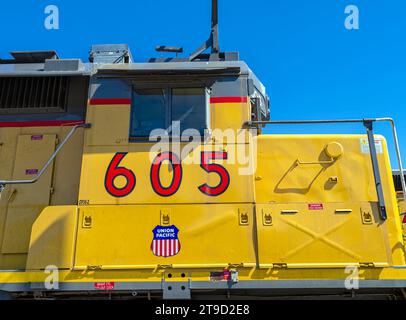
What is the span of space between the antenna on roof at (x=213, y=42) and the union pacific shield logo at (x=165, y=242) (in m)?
2.34

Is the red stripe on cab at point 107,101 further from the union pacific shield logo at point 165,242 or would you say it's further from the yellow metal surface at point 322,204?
the yellow metal surface at point 322,204

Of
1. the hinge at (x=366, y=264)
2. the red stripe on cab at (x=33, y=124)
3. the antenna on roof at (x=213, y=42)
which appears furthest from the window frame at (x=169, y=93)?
the hinge at (x=366, y=264)

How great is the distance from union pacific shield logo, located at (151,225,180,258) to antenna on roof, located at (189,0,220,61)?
2.34 metres

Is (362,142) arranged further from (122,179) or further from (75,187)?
(75,187)

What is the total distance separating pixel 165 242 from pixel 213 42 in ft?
9.21

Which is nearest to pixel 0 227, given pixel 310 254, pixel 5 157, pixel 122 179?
pixel 5 157

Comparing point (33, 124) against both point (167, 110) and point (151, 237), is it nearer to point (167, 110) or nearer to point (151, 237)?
point (167, 110)

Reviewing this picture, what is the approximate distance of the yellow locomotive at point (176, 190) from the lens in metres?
4.26

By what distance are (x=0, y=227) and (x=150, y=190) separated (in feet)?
6.60

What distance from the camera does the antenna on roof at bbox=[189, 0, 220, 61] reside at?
527cm

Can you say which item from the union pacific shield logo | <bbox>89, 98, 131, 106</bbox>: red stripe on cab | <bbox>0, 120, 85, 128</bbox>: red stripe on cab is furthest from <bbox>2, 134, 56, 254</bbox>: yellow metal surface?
the union pacific shield logo

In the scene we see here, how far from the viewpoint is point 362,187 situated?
4734 mm

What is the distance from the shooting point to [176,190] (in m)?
4.56

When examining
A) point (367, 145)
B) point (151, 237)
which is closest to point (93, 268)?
point (151, 237)
